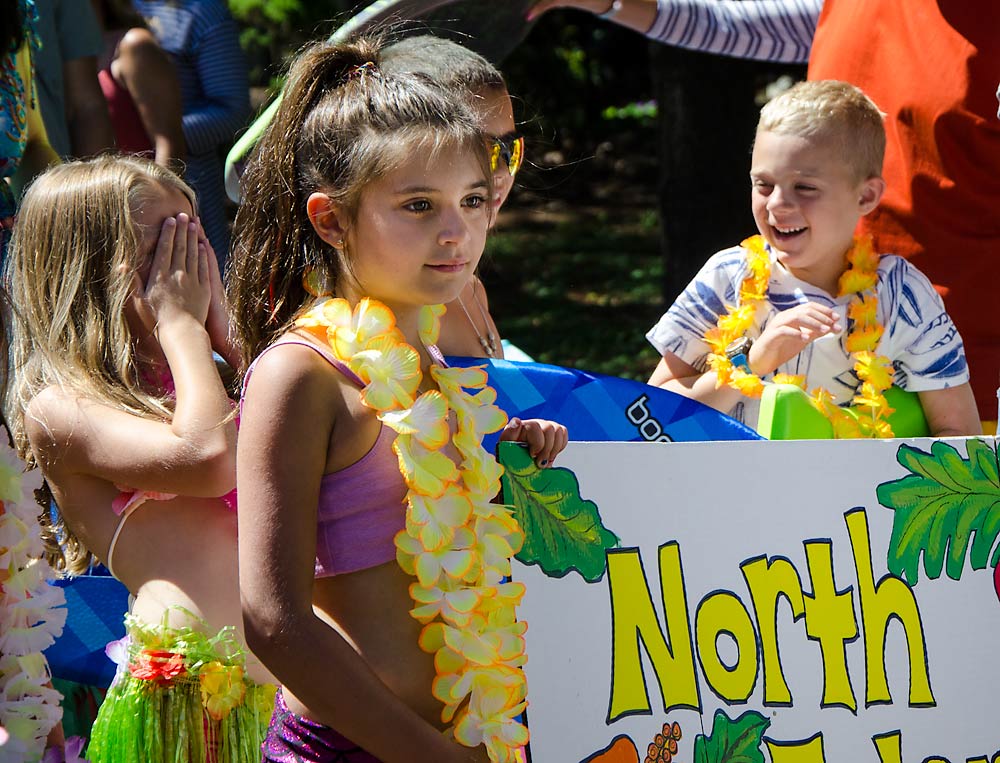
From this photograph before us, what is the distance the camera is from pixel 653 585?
6.80 feet

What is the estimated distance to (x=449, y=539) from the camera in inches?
68.6

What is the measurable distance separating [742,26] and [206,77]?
2503mm

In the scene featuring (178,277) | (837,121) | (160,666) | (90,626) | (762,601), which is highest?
Answer: (837,121)

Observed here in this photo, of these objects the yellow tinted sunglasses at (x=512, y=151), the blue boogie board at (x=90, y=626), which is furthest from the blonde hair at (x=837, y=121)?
the blue boogie board at (x=90, y=626)

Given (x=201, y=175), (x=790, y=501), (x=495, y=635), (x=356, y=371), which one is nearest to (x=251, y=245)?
(x=356, y=371)

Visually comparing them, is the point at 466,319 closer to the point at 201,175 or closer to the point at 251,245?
the point at 251,245

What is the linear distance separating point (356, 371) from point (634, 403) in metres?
0.80

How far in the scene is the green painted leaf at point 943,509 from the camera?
88.1 inches

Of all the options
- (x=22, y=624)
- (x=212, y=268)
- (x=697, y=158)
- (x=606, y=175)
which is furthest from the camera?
(x=606, y=175)

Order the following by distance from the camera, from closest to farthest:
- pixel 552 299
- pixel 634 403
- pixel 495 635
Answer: pixel 495 635 → pixel 634 403 → pixel 552 299

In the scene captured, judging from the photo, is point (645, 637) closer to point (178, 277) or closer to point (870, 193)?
point (178, 277)

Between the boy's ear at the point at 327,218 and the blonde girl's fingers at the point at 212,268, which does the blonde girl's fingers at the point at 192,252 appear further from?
the boy's ear at the point at 327,218

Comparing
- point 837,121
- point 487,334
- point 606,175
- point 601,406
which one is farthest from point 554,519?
point 606,175

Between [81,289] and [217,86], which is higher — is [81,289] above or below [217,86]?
below
